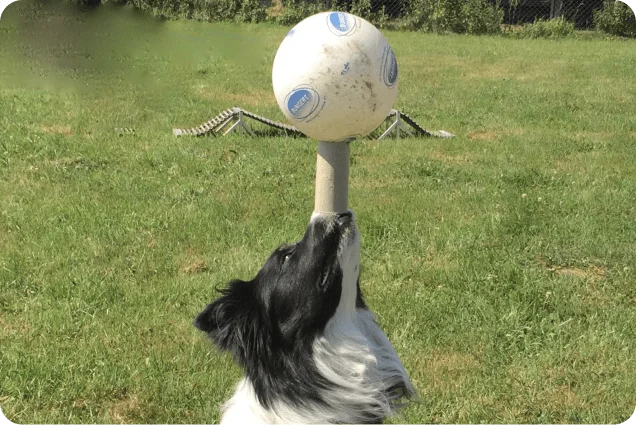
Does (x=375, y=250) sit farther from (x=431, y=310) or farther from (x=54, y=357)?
(x=54, y=357)

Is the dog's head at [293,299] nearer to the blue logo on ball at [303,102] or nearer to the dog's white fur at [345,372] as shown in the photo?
the dog's white fur at [345,372]

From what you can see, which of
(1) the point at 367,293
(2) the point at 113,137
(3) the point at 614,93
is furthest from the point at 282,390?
(3) the point at 614,93

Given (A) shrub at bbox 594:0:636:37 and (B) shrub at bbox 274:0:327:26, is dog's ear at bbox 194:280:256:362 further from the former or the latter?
(A) shrub at bbox 594:0:636:37

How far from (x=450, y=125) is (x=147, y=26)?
7.98 m

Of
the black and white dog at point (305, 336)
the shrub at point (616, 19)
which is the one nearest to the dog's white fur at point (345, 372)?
the black and white dog at point (305, 336)

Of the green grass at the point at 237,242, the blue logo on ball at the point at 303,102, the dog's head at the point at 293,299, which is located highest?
the blue logo on ball at the point at 303,102

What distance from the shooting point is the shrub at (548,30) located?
2592 centimetres

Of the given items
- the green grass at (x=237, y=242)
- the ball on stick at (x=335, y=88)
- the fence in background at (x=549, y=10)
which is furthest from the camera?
the fence in background at (x=549, y=10)

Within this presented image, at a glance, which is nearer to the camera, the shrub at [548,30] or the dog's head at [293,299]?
the dog's head at [293,299]

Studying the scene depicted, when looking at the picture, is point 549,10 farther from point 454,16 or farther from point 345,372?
point 345,372

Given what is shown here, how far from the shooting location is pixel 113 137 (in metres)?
10.9

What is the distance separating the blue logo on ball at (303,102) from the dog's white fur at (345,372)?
16.8 inches

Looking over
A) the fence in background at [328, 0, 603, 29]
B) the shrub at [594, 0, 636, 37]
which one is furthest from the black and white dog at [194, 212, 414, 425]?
the fence in background at [328, 0, 603, 29]

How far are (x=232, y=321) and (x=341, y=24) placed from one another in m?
1.38
